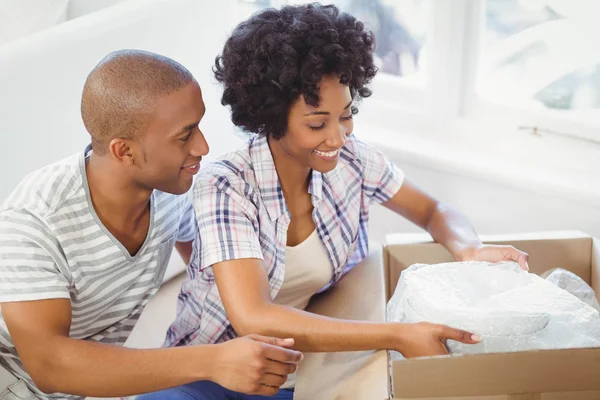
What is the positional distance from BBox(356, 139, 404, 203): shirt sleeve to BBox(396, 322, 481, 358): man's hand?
0.39 m

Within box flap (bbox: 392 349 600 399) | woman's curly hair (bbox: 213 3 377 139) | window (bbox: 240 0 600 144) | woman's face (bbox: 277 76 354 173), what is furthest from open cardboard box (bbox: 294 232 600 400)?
window (bbox: 240 0 600 144)

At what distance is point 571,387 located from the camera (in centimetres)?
99

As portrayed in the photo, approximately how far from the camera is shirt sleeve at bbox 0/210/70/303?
118 cm

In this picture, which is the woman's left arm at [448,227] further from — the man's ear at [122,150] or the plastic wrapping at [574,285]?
the man's ear at [122,150]

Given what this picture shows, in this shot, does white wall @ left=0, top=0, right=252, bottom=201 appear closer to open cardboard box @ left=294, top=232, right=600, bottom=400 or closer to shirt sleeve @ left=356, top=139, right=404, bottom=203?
shirt sleeve @ left=356, top=139, right=404, bottom=203

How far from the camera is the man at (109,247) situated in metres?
1.17

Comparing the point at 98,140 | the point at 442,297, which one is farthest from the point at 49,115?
the point at 442,297

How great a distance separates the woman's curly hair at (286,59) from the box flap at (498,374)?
19.4 inches

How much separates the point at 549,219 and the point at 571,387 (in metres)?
0.90

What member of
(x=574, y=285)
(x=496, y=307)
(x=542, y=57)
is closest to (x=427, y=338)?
(x=496, y=307)

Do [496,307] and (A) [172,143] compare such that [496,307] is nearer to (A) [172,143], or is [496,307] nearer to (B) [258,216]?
(B) [258,216]

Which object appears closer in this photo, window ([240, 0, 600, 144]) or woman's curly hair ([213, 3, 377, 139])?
woman's curly hair ([213, 3, 377, 139])

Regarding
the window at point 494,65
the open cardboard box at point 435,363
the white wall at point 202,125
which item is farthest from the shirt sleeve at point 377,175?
the window at point 494,65

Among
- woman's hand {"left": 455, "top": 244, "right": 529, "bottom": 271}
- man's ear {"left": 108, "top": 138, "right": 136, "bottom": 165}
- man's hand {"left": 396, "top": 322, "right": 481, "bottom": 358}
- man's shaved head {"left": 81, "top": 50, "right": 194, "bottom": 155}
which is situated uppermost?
man's shaved head {"left": 81, "top": 50, "right": 194, "bottom": 155}
